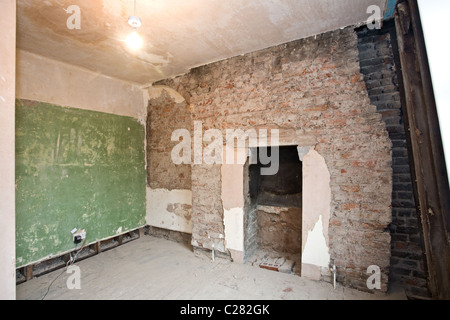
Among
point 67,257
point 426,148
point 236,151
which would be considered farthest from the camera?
point 67,257

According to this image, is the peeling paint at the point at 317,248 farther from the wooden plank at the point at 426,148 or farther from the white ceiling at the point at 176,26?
the white ceiling at the point at 176,26

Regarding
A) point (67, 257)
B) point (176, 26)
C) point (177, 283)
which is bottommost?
point (177, 283)

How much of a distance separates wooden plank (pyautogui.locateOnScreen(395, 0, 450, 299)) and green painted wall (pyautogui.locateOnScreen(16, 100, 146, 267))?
393cm

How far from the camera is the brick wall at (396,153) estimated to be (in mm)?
2320

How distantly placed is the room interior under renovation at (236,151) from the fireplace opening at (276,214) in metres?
0.03

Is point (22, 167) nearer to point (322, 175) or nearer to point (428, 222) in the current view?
point (322, 175)

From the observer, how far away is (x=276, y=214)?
11.1 feet

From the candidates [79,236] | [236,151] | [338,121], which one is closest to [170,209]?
[79,236]

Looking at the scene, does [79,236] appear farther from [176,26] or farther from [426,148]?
[426,148]

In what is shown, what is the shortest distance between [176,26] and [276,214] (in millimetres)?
2767

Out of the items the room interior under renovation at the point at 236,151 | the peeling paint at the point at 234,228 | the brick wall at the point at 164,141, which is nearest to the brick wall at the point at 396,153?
the room interior under renovation at the point at 236,151

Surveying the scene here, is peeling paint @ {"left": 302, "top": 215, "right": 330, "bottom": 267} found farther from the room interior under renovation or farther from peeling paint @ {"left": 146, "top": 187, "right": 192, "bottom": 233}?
peeling paint @ {"left": 146, "top": 187, "right": 192, "bottom": 233}
